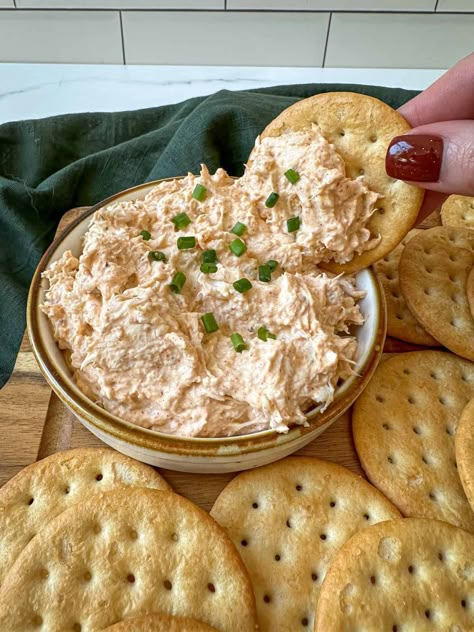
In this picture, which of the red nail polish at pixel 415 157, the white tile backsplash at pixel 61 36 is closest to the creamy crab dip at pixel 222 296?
the red nail polish at pixel 415 157

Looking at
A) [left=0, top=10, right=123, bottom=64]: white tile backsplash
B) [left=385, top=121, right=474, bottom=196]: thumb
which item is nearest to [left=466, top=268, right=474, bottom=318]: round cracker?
[left=385, top=121, right=474, bottom=196]: thumb

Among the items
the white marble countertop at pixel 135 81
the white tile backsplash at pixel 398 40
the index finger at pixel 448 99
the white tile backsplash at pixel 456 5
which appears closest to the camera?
the index finger at pixel 448 99

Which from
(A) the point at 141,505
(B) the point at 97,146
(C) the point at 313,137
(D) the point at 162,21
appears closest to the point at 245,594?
(A) the point at 141,505

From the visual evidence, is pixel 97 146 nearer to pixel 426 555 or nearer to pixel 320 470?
pixel 320 470

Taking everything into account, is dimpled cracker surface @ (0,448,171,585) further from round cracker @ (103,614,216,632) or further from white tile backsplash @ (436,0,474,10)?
white tile backsplash @ (436,0,474,10)

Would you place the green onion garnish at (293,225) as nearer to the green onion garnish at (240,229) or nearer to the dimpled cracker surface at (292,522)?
the green onion garnish at (240,229)

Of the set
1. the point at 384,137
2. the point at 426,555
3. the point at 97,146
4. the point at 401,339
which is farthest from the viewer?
the point at 97,146
